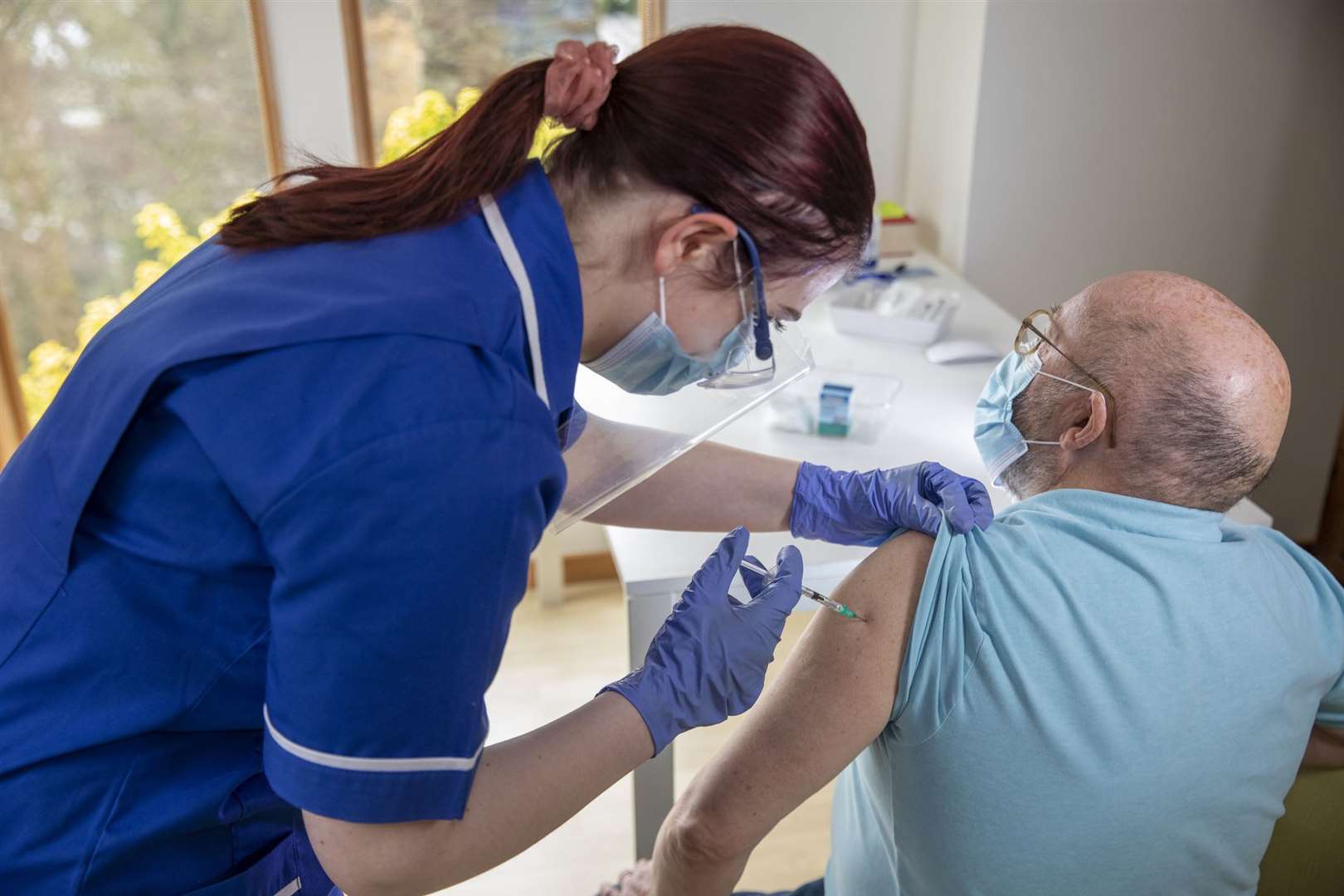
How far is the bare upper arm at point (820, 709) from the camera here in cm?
112

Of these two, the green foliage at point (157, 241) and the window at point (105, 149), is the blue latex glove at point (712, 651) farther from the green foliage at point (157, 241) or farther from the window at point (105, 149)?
the window at point (105, 149)

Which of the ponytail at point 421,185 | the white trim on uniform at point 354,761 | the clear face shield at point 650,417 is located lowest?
the white trim on uniform at point 354,761

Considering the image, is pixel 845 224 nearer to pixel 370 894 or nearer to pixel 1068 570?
pixel 1068 570

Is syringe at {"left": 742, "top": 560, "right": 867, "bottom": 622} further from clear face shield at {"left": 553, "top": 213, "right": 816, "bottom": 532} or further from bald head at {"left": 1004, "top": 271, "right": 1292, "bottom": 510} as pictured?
bald head at {"left": 1004, "top": 271, "right": 1292, "bottom": 510}

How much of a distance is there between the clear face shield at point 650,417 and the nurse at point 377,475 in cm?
9

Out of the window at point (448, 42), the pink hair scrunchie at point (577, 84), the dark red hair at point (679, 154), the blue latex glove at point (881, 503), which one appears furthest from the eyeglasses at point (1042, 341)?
the window at point (448, 42)

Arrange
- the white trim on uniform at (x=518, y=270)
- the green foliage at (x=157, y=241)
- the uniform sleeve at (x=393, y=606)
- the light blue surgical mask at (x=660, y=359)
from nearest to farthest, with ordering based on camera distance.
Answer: the uniform sleeve at (x=393, y=606) < the white trim on uniform at (x=518, y=270) < the light blue surgical mask at (x=660, y=359) < the green foliage at (x=157, y=241)

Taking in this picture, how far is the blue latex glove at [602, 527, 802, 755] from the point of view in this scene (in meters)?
1.00

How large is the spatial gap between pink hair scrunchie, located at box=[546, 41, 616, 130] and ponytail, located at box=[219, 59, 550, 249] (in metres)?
0.02

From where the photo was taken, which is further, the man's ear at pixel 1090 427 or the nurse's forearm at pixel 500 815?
the man's ear at pixel 1090 427

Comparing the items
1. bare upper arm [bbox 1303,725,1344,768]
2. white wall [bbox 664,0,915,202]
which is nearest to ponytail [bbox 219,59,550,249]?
bare upper arm [bbox 1303,725,1344,768]

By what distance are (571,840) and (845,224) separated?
1.71 metres

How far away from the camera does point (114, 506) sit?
0.84 m

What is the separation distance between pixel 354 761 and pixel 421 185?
44cm
